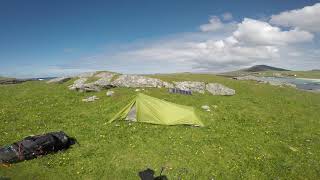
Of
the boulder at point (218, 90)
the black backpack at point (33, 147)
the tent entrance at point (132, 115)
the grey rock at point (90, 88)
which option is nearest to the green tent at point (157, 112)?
the tent entrance at point (132, 115)

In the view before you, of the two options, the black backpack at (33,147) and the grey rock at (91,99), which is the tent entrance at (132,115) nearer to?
the black backpack at (33,147)

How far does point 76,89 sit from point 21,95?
8944 mm

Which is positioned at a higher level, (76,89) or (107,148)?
(76,89)

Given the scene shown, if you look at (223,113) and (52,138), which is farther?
(223,113)

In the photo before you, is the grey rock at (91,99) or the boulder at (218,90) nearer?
the grey rock at (91,99)

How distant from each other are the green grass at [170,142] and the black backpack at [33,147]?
0.70 meters

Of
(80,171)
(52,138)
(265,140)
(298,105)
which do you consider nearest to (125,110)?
(52,138)

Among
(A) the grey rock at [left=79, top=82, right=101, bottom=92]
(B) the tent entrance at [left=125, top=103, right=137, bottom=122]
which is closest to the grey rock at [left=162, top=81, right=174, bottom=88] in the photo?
(A) the grey rock at [left=79, top=82, right=101, bottom=92]

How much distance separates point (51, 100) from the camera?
42.5 metres

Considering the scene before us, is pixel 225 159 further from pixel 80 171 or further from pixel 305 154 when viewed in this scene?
pixel 80 171

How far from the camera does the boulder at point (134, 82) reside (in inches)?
2045

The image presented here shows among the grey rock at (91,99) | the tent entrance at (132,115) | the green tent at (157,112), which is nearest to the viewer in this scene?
the green tent at (157,112)

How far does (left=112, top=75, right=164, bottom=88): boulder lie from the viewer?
51.9 m

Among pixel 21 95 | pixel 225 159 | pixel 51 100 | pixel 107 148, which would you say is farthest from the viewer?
pixel 21 95
